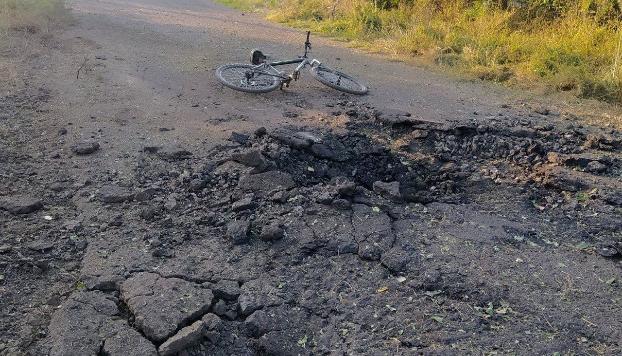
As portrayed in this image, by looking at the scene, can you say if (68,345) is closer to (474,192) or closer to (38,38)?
(474,192)

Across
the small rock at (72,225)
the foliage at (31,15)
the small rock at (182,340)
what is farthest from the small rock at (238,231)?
the foliage at (31,15)

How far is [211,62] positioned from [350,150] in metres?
4.36

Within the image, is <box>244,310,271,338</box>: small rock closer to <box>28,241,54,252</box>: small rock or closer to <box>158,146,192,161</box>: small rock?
<box>28,241,54,252</box>: small rock

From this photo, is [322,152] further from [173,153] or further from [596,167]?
[596,167]

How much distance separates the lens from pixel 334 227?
393 centimetres

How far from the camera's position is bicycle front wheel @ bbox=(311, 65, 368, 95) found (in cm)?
717

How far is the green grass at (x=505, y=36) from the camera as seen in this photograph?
8.32 meters

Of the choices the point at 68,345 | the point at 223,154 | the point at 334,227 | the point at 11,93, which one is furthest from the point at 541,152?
the point at 11,93

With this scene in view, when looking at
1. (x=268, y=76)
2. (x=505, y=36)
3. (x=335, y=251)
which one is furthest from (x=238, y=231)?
(x=505, y=36)

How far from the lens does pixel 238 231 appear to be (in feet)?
12.4

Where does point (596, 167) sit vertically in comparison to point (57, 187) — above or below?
above

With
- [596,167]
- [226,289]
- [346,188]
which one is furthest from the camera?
[596,167]

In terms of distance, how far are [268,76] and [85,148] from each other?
8.99 ft

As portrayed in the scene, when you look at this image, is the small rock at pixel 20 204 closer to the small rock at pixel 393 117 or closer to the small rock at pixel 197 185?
the small rock at pixel 197 185
